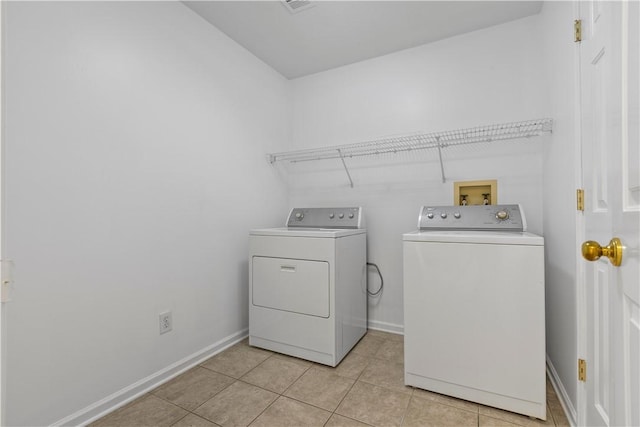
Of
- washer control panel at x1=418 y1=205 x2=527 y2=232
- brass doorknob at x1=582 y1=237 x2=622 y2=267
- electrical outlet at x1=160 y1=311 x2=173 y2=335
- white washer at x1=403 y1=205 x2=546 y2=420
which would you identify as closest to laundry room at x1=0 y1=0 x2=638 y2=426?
electrical outlet at x1=160 y1=311 x2=173 y2=335

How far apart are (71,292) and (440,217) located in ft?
6.83

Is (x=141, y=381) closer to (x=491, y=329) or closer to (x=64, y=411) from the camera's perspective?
(x=64, y=411)

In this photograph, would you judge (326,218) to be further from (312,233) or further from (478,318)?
(478,318)

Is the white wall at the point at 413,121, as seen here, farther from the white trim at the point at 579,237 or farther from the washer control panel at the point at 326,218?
the white trim at the point at 579,237

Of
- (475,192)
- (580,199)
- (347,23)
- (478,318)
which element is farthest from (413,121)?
(478,318)

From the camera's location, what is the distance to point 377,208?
2.45m

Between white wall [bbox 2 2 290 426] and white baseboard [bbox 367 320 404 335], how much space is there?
1.06 metres

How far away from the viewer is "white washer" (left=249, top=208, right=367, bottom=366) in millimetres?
1843

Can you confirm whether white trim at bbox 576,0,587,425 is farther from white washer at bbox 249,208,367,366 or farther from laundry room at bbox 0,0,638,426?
white washer at bbox 249,208,367,366

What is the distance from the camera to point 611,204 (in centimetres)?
82

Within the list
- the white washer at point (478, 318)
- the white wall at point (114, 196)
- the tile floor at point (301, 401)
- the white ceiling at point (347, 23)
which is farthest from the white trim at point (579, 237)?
the white wall at point (114, 196)

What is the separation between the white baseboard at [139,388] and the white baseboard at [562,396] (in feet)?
6.47

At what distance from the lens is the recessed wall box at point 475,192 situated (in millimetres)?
2064

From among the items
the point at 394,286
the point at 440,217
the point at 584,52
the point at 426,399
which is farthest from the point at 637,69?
the point at 394,286
